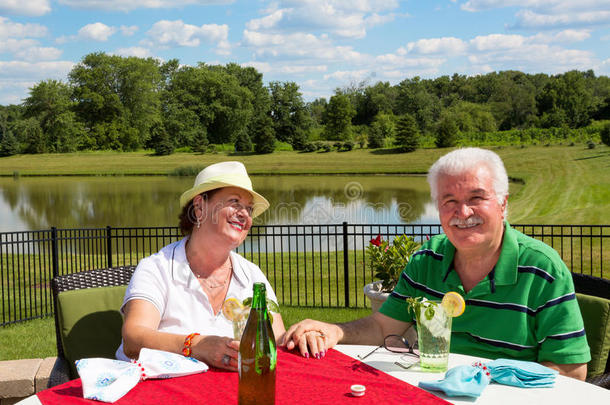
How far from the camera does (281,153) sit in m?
58.5

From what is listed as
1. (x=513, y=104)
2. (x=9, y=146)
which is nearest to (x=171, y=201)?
(x=9, y=146)

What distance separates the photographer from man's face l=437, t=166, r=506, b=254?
2.36 m

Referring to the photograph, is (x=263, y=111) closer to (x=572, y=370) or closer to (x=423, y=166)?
(x=423, y=166)

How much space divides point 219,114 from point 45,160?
21.8m

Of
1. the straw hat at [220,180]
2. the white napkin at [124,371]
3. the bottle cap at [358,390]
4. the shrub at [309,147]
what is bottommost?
the bottle cap at [358,390]

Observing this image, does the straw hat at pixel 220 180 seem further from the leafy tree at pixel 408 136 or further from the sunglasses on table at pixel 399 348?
the leafy tree at pixel 408 136

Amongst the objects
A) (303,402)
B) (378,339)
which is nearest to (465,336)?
(378,339)

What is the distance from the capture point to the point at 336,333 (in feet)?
7.83

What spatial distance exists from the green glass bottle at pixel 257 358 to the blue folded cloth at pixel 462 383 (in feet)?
1.76

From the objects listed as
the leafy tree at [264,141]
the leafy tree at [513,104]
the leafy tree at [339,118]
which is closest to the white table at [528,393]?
the leafy tree at [264,141]

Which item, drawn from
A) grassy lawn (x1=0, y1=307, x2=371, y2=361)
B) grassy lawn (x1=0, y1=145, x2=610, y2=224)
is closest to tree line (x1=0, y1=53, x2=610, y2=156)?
grassy lawn (x1=0, y1=145, x2=610, y2=224)

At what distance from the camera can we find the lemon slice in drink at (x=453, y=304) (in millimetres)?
1853

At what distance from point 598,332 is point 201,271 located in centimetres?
188

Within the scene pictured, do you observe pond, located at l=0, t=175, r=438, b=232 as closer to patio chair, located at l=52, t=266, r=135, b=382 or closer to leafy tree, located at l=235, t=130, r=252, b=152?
leafy tree, located at l=235, t=130, r=252, b=152
